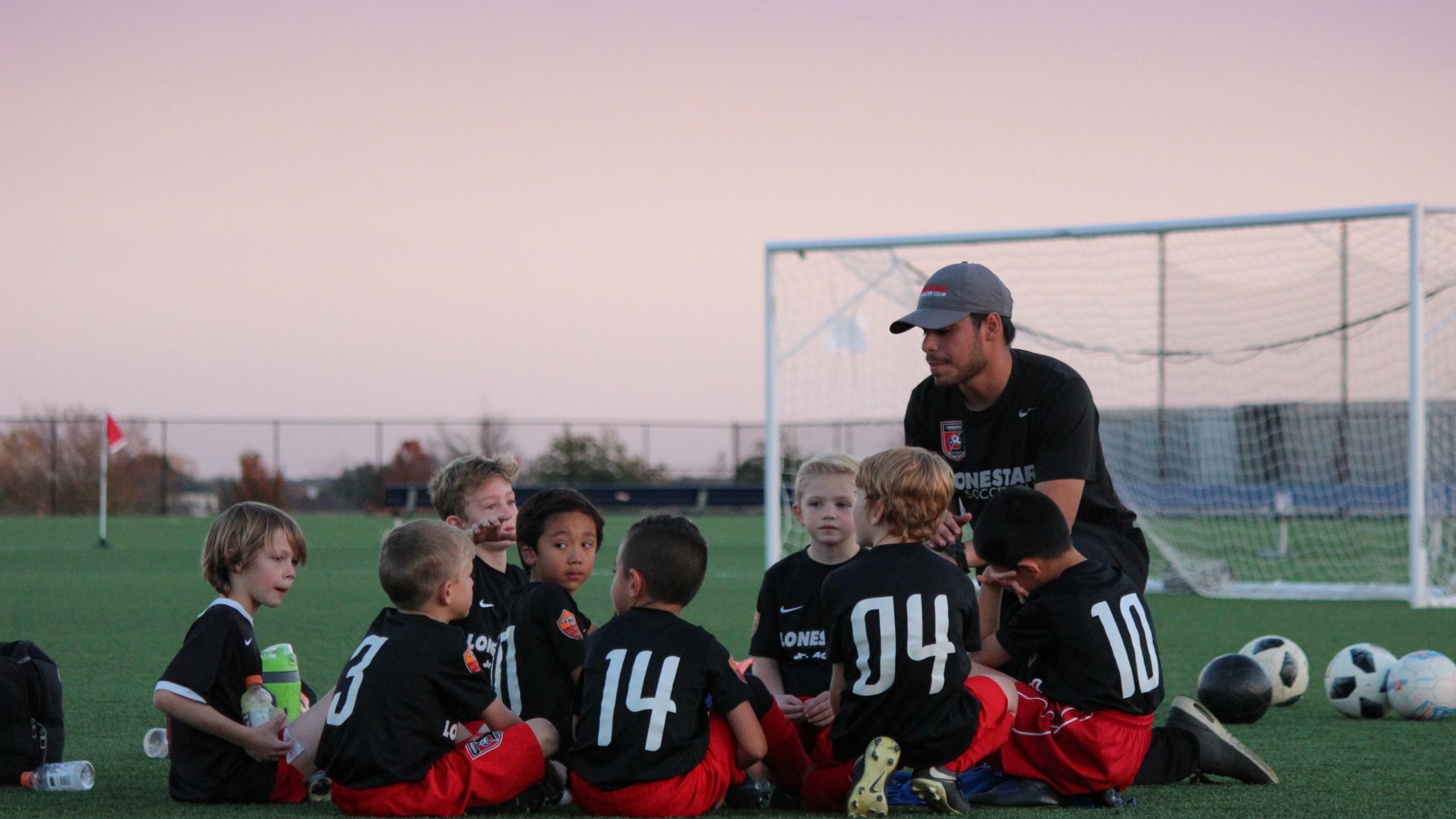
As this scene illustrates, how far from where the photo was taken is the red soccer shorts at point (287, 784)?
13.4 feet

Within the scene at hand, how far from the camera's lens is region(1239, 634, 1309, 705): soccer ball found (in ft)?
19.9

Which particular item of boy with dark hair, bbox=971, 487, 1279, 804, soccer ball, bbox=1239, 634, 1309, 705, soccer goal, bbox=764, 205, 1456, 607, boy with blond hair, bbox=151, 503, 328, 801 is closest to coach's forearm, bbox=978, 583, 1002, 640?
boy with dark hair, bbox=971, 487, 1279, 804

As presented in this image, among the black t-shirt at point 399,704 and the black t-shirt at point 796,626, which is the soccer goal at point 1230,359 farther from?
the black t-shirt at point 399,704

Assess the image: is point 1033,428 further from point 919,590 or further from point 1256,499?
point 1256,499

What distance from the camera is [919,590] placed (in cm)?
383

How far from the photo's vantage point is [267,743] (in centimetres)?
397

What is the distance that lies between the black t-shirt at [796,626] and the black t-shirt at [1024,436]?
531 mm

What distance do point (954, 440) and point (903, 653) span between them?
114cm

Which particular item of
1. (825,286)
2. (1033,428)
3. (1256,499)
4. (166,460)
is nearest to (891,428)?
(1256,499)

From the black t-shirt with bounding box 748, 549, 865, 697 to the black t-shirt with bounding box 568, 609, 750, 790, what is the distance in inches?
28.0

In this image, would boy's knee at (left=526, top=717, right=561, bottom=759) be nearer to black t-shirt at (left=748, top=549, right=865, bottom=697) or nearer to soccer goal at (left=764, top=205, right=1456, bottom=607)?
black t-shirt at (left=748, top=549, right=865, bottom=697)

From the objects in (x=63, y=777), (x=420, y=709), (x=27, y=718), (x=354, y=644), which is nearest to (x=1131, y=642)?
(x=420, y=709)

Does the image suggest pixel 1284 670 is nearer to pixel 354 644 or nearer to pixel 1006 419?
pixel 1006 419

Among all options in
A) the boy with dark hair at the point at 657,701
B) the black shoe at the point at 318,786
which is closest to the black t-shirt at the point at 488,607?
the black shoe at the point at 318,786
